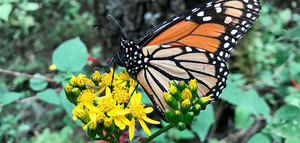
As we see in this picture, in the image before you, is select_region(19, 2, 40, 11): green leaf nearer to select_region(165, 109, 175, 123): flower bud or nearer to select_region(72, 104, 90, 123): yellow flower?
select_region(72, 104, 90, 123): yellow flower

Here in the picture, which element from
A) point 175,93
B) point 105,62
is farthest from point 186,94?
point 105,62

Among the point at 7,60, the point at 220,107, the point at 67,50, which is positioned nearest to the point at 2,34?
the point at 7,60

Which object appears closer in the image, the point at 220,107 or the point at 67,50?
the point at 67,50

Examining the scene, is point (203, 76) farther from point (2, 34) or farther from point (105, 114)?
point (2, 34)

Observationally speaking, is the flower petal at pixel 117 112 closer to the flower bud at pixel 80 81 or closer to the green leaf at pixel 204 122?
the flower bud at pixel 80 81

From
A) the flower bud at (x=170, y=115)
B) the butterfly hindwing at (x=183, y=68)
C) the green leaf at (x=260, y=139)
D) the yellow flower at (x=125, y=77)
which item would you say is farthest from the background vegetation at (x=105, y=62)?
the flower bud at (x=170, y=115)

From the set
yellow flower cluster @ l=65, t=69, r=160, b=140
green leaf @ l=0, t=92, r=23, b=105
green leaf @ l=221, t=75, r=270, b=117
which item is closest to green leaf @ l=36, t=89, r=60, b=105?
green leaf @ l=0, t=92, r=23, b=105
